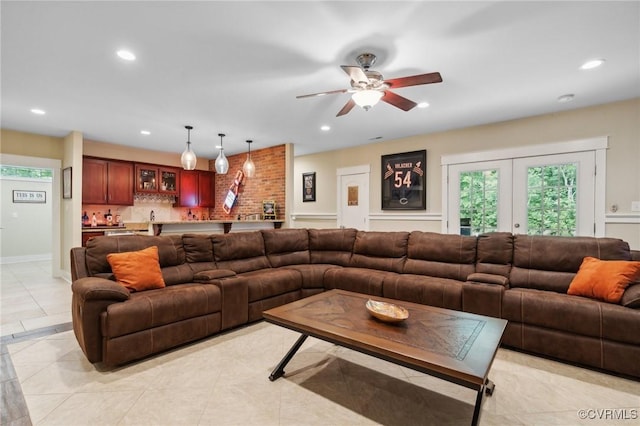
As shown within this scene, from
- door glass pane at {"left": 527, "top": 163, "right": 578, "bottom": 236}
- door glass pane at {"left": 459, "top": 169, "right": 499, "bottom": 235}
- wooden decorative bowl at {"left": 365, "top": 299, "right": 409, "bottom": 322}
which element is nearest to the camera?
wooden decorative bowl at {"left": 365, "top": 299, "right": 409, "bottom": 322}

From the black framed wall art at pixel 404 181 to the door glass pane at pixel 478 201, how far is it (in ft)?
2.09

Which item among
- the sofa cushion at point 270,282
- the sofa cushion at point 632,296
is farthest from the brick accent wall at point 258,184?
the sofa cushion at point 632,296

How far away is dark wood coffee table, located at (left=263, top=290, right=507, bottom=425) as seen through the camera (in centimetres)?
149

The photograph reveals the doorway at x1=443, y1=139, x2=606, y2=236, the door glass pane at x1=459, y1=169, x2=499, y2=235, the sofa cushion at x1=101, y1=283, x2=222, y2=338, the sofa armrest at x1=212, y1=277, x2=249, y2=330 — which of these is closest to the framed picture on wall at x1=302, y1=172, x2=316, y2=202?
the doorway at x1=443, y1=139, x2=606, y2=236

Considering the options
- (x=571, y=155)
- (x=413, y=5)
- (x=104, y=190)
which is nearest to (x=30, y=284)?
(x=104, y=190)

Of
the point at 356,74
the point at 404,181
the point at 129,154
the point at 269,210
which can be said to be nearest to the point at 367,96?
Result: the point at 356,74

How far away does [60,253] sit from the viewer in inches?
213

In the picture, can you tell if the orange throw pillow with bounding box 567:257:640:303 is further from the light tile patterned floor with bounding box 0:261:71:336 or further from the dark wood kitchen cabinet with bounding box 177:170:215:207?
the dark wood kitchen cabinet with bounding box 177:170:215:207

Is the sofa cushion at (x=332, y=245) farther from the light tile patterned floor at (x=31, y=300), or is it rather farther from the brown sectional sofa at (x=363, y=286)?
the light tile patterned floor at (x=31, y=300)

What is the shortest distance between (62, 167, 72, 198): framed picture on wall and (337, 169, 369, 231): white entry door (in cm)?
477

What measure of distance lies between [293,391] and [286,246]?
2.40m

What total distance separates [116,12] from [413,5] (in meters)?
1.96

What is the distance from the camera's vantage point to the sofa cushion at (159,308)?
2264 millimetres

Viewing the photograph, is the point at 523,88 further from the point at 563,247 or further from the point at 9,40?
the point at 9,40
